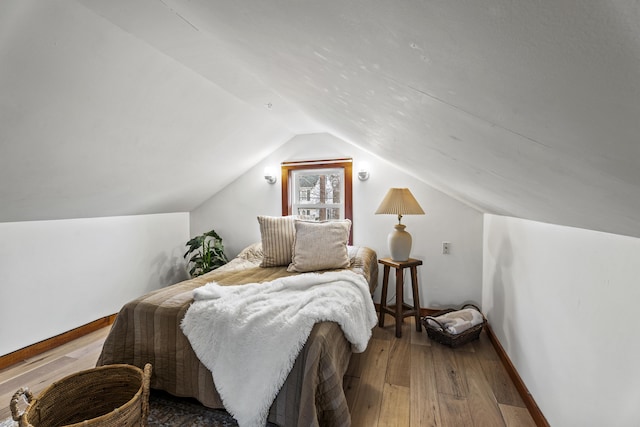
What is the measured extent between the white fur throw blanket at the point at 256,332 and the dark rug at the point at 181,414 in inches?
9.8

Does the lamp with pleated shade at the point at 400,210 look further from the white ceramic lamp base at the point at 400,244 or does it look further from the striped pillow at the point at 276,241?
the striped pillow at the point at 276,241

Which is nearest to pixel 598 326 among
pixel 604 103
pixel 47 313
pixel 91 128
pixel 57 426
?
pixel 604 103

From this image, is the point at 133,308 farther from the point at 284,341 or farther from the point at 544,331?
the point at 544,331

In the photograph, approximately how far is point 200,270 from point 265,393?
260cm

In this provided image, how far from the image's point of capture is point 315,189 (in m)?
3.80

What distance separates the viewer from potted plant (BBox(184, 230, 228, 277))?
3.76 m

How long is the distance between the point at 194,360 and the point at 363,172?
2419mm

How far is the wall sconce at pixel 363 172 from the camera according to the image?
3.48 m

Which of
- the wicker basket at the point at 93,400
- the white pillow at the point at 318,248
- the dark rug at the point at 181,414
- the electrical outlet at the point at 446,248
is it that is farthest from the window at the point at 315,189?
the wicker basket at the point at 93,400

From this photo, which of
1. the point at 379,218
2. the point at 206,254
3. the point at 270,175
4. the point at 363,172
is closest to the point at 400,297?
the point at 379,218

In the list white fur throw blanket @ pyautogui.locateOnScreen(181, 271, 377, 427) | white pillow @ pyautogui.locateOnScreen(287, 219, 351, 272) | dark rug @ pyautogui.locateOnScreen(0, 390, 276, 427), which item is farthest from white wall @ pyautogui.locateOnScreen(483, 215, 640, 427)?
dark rug @ pyautogui.locateOnScreen(0, 390, 276, 427)

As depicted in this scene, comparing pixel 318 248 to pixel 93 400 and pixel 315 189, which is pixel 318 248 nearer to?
pixel 315 189

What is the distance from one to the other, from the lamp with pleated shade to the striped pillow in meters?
0.87

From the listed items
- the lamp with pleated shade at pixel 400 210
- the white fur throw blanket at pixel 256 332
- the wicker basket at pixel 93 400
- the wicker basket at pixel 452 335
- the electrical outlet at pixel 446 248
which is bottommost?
the wicker basket at pixel 452 335
